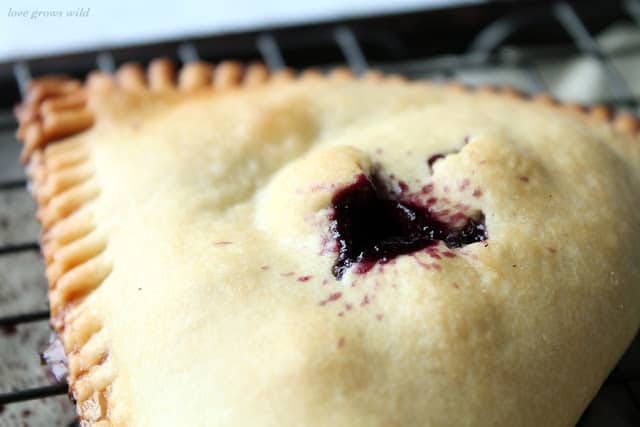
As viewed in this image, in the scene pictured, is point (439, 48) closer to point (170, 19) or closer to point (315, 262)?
point (170, 19)

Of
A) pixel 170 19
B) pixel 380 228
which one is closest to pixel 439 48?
pixel 170 19

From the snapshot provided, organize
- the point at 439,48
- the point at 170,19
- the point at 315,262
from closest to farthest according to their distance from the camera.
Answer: the point at 315,262
the point at 170,19
the point at 439,48

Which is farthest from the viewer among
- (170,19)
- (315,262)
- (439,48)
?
(439,48)

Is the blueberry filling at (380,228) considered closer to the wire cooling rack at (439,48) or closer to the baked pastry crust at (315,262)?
the baked pastry crust at (315,262)

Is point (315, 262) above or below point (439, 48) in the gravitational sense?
below

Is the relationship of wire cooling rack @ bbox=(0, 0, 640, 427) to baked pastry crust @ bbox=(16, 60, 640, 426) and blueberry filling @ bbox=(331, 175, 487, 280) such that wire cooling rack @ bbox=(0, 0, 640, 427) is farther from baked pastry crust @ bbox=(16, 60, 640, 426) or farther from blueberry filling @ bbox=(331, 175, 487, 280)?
blueberry filling @ bbox=(331, 175, 487, 280)

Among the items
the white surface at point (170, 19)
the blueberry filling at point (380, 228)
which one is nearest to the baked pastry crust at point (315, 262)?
the blueberry filling at point (380, 228)

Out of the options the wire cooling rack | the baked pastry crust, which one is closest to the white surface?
the wire cooling rack
